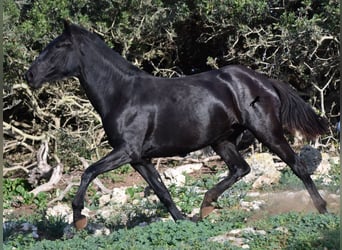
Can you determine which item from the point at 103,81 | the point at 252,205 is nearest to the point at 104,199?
the point at 252,205

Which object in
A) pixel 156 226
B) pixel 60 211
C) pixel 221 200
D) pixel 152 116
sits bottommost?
pixel 60 211

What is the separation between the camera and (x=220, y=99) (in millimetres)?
6402

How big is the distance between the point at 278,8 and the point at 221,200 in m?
4.80

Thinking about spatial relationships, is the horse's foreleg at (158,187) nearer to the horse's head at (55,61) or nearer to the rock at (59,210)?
the horse's head at (55,61)

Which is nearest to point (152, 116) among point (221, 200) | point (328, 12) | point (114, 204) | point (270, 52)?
point (221, 200)

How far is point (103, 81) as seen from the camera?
629 cm

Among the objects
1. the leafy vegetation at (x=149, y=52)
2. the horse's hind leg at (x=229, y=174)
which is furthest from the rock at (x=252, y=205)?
the leafy vegetation at (x=149, y=52)

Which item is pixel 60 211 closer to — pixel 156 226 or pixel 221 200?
pixel 221 200

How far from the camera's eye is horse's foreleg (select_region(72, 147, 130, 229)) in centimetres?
581

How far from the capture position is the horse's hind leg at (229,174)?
6465 mm

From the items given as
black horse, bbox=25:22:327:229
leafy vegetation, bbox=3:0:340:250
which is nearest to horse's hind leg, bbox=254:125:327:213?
black horse, bbox=25:22:327:229

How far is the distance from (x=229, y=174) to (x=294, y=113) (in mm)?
962

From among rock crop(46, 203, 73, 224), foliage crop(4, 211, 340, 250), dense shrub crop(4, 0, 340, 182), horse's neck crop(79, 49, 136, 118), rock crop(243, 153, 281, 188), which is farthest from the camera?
dense shrub crop(4, 0, 340, 182)

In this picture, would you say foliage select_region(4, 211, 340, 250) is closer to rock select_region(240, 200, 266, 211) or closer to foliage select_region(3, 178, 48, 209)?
rock select_region(240, 200, 266, 211)
